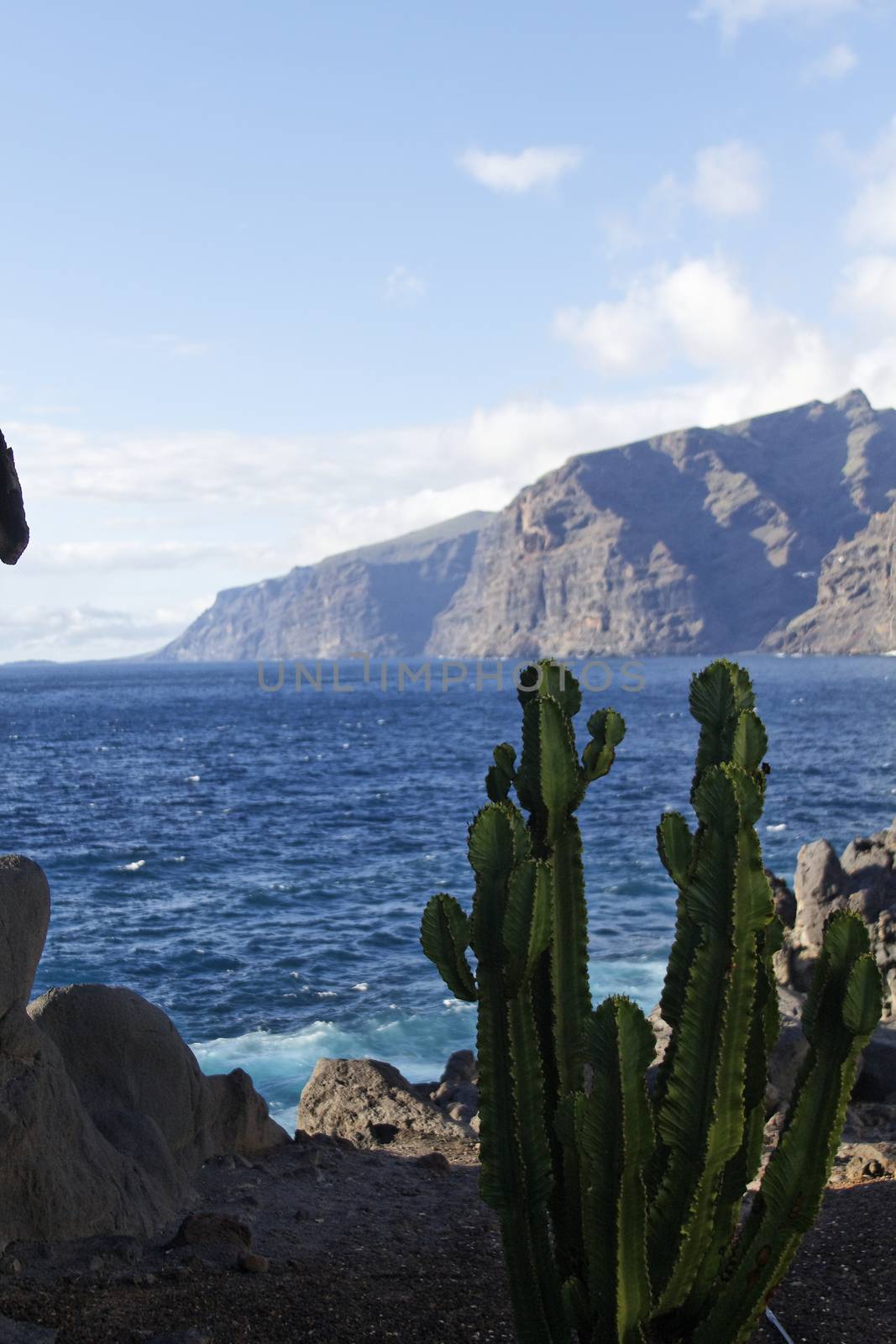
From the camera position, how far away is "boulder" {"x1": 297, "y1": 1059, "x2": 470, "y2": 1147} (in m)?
11.8

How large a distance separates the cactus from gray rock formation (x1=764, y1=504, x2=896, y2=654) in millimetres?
189082

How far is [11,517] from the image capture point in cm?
718

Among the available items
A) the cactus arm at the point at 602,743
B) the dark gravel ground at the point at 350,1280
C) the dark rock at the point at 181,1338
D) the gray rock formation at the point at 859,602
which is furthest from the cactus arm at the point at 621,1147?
the gray rock formation at the point at 859,602

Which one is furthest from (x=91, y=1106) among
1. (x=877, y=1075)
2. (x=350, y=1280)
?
(x=877, y=1075)

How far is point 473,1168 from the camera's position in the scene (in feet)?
34.4

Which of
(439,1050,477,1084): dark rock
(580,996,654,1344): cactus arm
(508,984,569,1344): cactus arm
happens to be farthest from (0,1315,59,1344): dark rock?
(439,1050,477,1084): dark rock

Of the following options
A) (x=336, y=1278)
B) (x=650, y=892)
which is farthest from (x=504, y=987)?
(x=650, y=892)

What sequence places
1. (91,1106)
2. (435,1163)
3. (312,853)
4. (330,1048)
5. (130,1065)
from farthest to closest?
(312,853) < (330,1048) < (435,1163) < (130,1065) < (91,1106)

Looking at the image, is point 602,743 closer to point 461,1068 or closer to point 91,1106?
point 91,1106

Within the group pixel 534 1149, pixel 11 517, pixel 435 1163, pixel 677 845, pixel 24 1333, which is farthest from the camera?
pixel 435 1163

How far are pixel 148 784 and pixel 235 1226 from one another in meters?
42.1

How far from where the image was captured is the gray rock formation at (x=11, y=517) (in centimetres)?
711

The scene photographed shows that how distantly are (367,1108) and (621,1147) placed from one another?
8253mm

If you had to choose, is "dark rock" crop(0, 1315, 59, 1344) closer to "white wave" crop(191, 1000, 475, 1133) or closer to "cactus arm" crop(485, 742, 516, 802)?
"cactus arm" crop(485, 742, 516, 802)
